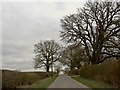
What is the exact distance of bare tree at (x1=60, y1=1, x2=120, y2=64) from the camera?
42.8 metres

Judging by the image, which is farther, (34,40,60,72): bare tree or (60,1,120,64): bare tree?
(34,40,60,72): bare tree

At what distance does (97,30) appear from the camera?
45.0 meters

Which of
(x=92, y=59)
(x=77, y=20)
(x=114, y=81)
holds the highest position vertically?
(x=77, y=20)

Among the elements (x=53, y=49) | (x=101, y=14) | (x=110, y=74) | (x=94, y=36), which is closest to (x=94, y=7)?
(x=101, y=14)

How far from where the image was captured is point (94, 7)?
44.5 meters

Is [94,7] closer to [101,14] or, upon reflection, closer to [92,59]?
[101,14]

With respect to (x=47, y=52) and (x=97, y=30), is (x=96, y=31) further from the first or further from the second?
(x=47, y=52)

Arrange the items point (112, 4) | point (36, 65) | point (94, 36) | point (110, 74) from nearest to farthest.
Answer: point (110, 74)
point (112, 4)
point (94, 36)
point (36, 65)

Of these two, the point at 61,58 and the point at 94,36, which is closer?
the point at 94,36

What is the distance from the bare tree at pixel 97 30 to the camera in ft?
141

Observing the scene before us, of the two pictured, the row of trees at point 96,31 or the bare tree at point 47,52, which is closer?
the row of trees at point 96,31

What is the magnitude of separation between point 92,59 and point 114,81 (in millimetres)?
23921

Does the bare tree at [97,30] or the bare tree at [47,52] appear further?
the bare tree at [47,52]

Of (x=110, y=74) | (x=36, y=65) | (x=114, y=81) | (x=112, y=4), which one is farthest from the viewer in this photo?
(x=36, y=65)
